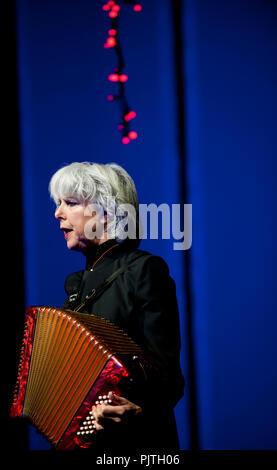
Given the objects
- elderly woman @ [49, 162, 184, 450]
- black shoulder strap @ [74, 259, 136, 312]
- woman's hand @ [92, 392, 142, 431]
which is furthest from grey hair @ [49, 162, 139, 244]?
woman's hand @ [92, 392, 142, 431]

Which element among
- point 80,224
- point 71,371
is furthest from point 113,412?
point 80,224

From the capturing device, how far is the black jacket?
1.27 metres

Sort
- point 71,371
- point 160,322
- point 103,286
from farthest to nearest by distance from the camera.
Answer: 1. point 103,286
2. point 160,322
3. point 71,371

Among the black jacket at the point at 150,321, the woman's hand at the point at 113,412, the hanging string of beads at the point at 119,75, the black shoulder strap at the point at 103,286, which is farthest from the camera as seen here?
the hanging string of beads at the point at 119,75

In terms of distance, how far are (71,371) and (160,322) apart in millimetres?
286

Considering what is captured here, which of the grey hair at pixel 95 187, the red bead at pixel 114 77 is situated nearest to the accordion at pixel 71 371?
the grey hair at pixel 95 187

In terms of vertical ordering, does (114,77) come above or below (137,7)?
below

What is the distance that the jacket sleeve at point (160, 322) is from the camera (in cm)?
131

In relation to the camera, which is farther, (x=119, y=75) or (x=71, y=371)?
(x=119, y=75)

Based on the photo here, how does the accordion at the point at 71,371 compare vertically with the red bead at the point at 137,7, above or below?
below

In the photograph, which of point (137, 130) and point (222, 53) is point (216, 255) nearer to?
point (137, 130)

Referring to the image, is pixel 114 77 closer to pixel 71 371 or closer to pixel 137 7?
pixel 137 7

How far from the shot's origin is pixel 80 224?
60.4 inches

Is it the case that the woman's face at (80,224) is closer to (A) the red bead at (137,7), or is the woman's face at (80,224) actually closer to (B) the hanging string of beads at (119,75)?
(B) the hanging string of beads at (119,75)
